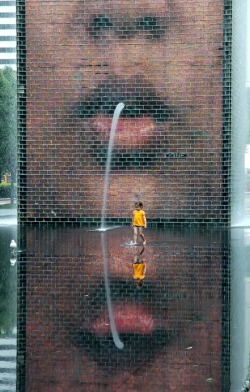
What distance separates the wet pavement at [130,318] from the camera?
8016 millimetres

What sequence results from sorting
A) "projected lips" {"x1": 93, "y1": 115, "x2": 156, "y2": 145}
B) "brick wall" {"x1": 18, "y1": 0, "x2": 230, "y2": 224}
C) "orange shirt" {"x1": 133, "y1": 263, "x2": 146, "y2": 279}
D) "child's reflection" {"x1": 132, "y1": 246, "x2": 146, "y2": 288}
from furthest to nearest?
"projected lips" {"x1": 93, "y1": 115, "x2": 156, "y2": 145}
"brick wall" {"x1": 18, "y1": 0, "x2": 230, "y2": 224}
"orange shirt" {"x1": 133, "y1": 263, "x2": 146, "y2": 279}
"child's reflection" {"x1": 132, "y1": 246, "x2": 146, "y2": 288}

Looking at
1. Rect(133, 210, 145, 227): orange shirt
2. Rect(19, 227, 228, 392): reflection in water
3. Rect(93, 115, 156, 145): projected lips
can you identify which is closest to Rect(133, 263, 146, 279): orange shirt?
Rect(19, 227, 228, 392): reflection in water

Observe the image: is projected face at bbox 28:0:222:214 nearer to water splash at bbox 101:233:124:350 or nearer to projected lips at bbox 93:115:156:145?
projected lips at bbox 93:115:156:145

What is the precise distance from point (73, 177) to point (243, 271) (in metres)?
13.0

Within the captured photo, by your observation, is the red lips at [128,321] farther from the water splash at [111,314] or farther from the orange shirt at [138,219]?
the orange shirt at [138,219]

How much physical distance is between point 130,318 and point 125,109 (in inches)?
685

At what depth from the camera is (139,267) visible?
15.9 metres

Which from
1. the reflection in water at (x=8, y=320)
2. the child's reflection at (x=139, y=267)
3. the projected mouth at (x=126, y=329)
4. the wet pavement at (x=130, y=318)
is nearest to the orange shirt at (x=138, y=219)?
the wet pavement at (x=130, y=318)

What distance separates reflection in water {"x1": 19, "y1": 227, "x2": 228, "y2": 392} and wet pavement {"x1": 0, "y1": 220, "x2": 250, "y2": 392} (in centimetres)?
1

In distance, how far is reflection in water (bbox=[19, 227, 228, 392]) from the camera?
7.98 m

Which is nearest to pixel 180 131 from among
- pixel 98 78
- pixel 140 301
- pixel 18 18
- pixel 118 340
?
pixel 98 78

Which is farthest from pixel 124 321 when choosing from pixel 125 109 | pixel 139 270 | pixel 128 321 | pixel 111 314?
pixel 125 109

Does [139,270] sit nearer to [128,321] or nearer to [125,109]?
[128,321]

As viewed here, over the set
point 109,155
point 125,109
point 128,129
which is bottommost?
point 109,155
